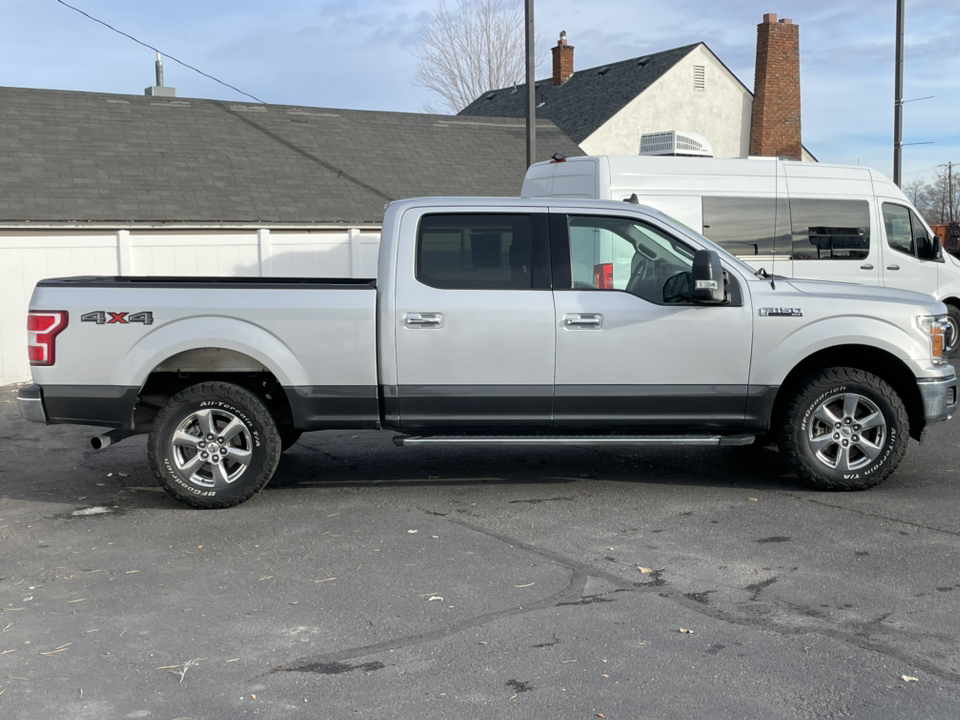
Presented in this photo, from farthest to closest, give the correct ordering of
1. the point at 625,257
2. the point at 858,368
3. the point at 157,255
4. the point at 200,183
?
the point at 200,183 → the point at 157,255 → the point at 858,368 → the point at 625,257

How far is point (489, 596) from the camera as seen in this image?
199 inches

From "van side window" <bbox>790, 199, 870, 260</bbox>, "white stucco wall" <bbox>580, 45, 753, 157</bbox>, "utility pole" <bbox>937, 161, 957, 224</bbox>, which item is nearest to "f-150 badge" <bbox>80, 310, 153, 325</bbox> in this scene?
"van side window" <bbox>790, 199, 870, 260</bbox>

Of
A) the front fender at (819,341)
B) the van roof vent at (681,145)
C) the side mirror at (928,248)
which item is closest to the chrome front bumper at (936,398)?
the front fender at (819,341)

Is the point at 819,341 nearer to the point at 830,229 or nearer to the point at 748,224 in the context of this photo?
the point at 748,224

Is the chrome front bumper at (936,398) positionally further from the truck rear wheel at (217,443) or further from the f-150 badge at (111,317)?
the f-150 badge at (111,317)

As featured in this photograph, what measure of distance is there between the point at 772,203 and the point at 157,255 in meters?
9.49

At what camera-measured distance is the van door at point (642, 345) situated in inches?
272

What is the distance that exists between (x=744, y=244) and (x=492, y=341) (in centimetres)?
653

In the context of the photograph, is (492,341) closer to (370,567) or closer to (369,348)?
(369,348)

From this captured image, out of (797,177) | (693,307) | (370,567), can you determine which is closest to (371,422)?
(370,567)

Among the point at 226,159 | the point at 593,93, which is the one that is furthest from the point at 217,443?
the point at 593,93

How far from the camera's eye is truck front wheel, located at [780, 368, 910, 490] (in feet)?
23.0

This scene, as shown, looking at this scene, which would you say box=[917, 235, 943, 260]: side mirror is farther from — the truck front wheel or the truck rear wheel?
the truck rear wheel

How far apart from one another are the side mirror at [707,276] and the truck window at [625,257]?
8.9 inches
